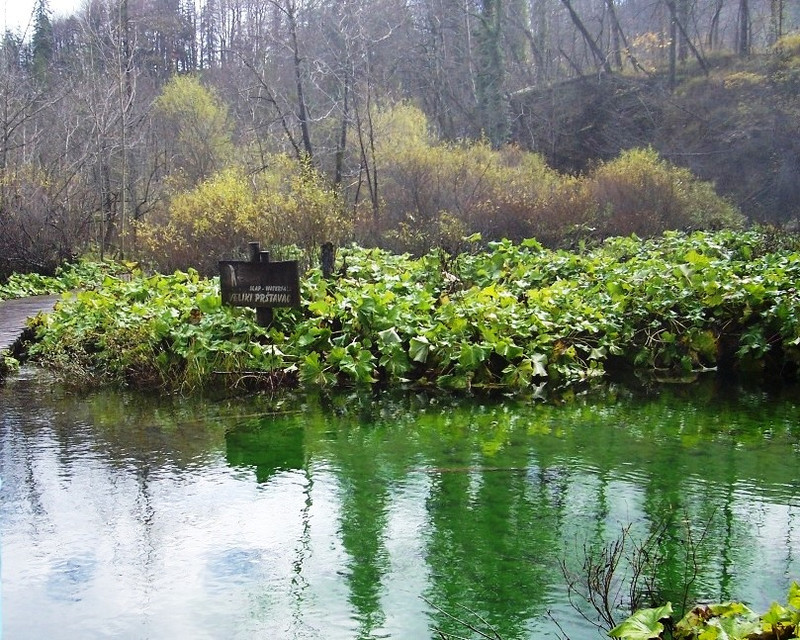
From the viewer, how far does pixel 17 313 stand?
39.9ft

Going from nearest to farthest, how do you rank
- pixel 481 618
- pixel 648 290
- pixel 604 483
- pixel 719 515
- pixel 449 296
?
pixel 481 618 → pixel 719 515 → pixel 604 483 → pixel 648 290 → pixel 449 296

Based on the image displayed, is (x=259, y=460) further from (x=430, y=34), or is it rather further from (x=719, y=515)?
(x=430, y=34)

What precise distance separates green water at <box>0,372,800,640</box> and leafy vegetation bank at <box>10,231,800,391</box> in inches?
23.1

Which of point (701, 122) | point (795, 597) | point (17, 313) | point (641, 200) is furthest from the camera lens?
point (701, 122)

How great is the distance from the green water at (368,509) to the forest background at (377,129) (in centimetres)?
682

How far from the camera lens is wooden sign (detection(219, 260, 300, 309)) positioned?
9070 mm

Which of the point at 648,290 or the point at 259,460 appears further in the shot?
the point at 648,290

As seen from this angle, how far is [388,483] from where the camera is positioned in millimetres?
6043

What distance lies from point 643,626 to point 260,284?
21.4ft

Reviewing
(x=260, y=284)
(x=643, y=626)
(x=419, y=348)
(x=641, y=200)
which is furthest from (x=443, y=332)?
(x=641, y=200)

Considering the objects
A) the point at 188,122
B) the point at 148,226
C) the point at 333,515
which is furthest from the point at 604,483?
the point at 188,122

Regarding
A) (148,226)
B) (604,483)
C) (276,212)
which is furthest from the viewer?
(148,226)

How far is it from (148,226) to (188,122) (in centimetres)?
1230

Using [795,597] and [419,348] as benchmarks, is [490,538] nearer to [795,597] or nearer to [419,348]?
[795,597]
